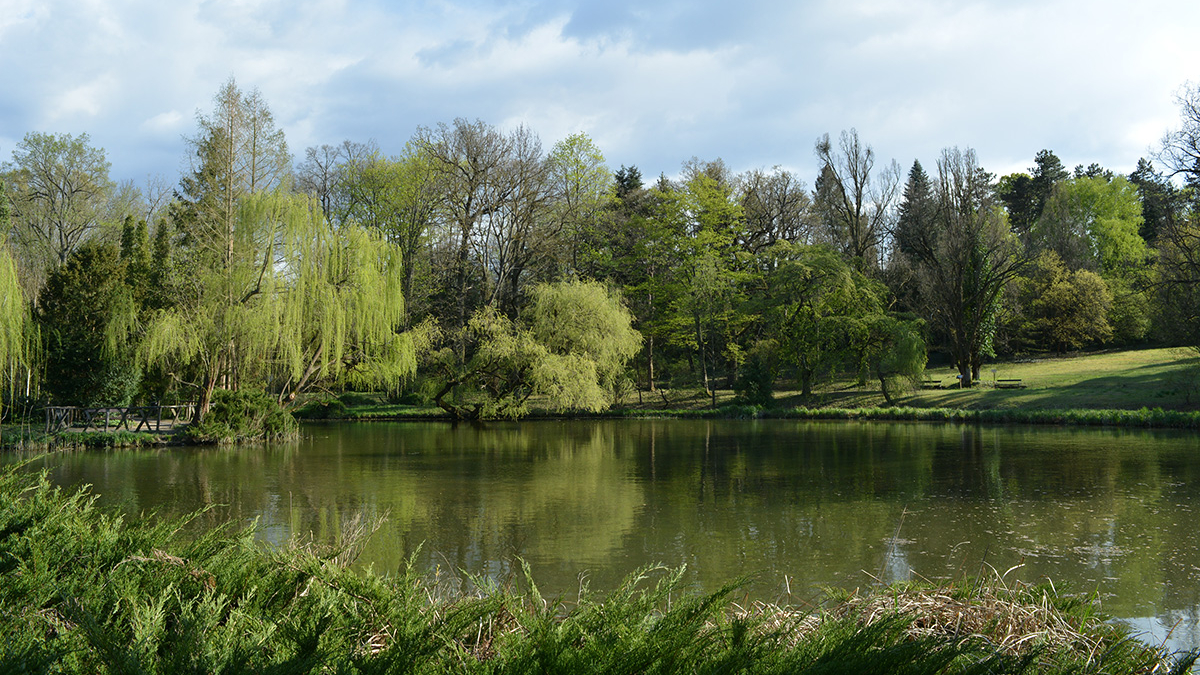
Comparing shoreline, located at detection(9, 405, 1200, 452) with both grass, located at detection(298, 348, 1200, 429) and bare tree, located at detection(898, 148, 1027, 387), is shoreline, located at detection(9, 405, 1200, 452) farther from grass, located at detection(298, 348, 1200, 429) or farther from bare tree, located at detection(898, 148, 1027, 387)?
bare tree, located at detection(898, 148, 1027, 387)

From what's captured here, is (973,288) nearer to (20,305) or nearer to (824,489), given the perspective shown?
(824,489)

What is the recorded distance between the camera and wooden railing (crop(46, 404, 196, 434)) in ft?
64.3

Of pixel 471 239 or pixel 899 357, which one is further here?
pixel 471 239

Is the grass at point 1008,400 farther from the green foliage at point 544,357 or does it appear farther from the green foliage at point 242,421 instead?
the green foliage at point 242,421

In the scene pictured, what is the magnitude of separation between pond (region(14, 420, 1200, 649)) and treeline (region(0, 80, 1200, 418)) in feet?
16.2

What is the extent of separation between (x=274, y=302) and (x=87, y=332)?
18.7ft

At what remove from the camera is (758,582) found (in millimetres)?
6594

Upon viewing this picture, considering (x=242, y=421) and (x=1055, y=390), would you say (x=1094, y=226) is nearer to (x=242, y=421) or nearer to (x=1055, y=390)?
(x=1055, y=390)

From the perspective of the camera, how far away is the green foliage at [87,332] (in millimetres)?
21000

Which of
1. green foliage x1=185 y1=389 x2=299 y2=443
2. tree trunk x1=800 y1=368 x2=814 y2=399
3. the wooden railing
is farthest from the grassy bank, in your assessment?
tree trunk x1=800 y1=368 x2=814 y2=399

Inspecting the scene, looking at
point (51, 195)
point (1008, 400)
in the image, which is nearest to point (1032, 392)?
point (1008, 400)

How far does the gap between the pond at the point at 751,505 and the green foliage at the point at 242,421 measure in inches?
43.8

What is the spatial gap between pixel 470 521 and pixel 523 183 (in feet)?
90.6

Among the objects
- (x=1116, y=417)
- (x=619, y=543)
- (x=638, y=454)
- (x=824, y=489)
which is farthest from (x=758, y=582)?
(x=1116, y=417)
